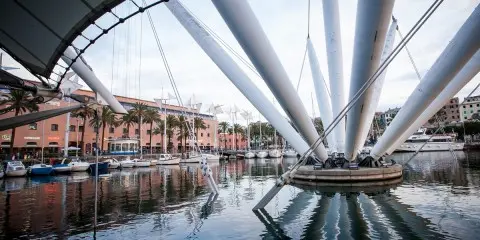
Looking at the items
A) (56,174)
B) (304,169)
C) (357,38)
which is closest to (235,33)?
(357,38)

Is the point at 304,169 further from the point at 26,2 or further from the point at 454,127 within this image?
the point at 454,127

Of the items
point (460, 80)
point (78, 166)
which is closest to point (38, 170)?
point (78, 166)

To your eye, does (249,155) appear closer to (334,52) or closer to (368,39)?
(334,52)

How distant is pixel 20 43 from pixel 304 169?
68.7ft

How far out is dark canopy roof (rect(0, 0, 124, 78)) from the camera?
7.27 meters

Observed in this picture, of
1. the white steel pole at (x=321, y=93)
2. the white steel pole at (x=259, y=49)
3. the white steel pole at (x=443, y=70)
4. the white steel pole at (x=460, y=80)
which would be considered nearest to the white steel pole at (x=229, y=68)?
the white steel pole at (x=259, y=49)

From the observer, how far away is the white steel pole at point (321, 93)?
1160 inches

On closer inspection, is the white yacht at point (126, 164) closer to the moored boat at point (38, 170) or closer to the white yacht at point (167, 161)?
the white yacht at point (167, 161)

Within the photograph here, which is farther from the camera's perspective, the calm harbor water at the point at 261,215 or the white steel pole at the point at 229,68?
the white steel pole at the point at 229,68

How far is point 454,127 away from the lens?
103938mm

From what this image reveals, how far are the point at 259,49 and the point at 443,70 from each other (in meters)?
8.44

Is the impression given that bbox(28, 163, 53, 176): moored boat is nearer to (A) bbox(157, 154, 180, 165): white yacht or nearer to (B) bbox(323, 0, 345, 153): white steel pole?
(A) bbox(157, 154, 180, 165): white yacht

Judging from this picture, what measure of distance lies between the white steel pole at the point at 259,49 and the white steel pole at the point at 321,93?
14046mm

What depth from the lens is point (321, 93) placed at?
97.5 feet
